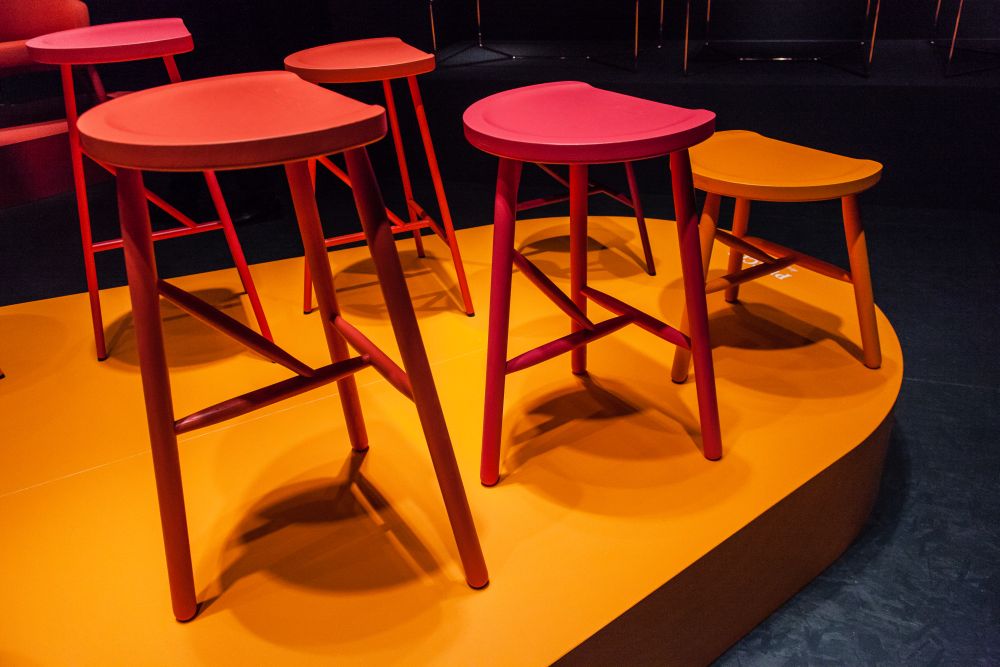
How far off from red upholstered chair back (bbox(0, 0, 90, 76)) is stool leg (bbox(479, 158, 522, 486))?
1.57 meters

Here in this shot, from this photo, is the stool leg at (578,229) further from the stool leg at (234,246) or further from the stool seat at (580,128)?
the stool leg at (234,246)

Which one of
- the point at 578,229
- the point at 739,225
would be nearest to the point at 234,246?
the point at 578,229

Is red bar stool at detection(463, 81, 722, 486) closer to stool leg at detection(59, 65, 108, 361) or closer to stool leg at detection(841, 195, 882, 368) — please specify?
stool leg at detection(841, 195, 882, 368)

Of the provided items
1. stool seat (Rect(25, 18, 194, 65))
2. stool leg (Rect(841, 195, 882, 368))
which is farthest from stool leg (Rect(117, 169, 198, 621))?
stool leg (Rect(841, 195, 882, 368))

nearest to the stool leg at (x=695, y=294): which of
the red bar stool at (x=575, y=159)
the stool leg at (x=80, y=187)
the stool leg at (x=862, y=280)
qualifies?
the red bar stool at (x=575, y=159)

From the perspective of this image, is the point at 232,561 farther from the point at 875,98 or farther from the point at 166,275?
the point at 875,98

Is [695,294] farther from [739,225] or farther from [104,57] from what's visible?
[104,57]

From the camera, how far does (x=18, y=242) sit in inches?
128

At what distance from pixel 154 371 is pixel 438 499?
1.79 ft

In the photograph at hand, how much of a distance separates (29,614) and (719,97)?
9.89ft

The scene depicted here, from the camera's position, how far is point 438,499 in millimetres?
1335

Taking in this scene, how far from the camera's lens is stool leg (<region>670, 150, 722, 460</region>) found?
123 centimetres

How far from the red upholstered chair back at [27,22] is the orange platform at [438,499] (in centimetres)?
78

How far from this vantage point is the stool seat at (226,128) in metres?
0.85
